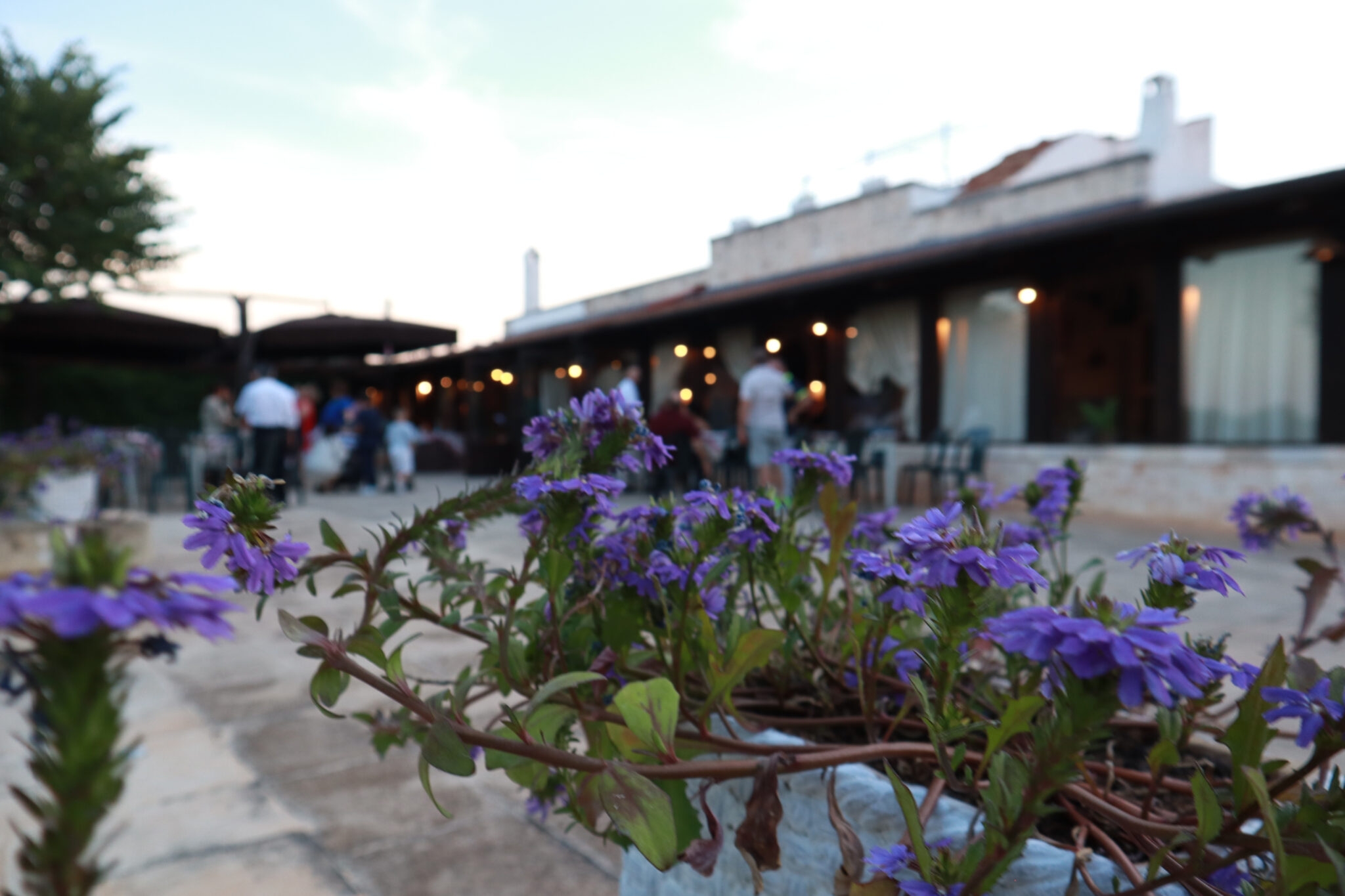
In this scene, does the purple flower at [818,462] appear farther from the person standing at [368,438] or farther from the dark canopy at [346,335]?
the dark canopy at [346,335]

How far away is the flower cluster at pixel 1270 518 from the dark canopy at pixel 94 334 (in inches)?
420

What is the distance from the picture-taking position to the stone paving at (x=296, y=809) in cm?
132

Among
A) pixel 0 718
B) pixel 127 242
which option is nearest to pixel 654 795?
pixel 0 718

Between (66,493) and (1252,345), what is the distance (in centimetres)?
904

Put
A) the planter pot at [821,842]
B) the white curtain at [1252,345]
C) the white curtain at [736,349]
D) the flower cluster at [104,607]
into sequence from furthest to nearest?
the white curtain at [736,349] → the white curtain at [1252,345] → the planter pot at [821,842] → the flower cluster at [104,607]

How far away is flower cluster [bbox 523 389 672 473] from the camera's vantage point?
933mm

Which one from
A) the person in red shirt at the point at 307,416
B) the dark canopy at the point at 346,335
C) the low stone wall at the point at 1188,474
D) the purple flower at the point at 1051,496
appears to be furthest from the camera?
the dark canopy at the point at 346,335

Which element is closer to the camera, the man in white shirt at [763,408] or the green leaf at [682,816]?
the green leaf at [682,816]

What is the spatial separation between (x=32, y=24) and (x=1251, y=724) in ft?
48.9

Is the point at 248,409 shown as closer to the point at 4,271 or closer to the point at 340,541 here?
the point at 4,271

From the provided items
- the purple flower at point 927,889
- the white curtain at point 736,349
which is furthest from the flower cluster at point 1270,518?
the white curtain at point 736,349

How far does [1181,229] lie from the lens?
6.72 m

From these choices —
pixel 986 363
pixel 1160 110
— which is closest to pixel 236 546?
pixel 986 363

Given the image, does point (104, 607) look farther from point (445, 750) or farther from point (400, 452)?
point (400, 452)
